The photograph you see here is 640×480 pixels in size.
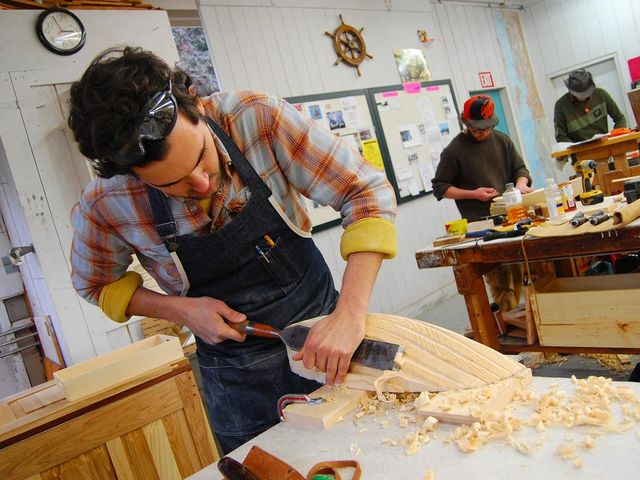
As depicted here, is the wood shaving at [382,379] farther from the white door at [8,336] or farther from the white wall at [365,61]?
the white wall at [365,61]

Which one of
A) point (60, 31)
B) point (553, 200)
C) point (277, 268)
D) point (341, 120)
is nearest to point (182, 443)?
point (277, 268)

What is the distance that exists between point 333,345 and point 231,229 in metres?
0.48

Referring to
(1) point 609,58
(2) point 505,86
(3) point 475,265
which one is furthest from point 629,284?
(1) point 609,58

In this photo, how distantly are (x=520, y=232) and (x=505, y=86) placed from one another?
5951 millimetres

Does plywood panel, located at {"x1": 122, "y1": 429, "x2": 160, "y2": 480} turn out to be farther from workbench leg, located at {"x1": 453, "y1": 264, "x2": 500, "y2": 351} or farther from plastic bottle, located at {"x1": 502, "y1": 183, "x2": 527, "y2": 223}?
plastic bottle, located at {"x1": 502, "y1": 183, "x2": 527, "y2": 223}

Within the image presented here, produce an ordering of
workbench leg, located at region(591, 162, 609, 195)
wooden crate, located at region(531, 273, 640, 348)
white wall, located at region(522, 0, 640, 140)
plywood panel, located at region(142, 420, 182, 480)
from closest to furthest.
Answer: plywood panel, located at region(142, 420, 182, 480) < wooden crate, located at region(531, 273, 640, 348) < workbench leg, located at region(591, 162, 609, 195) < white wall, located at region(522, 0, 640, 140)

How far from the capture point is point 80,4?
305 centimetres

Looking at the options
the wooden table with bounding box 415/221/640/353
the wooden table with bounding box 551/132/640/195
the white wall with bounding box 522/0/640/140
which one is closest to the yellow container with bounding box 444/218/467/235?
the wooden table with bounding box 415/221/640/353

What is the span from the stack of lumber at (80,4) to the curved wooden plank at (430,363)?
2.94 m

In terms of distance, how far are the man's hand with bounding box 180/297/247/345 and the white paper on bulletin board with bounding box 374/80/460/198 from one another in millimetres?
4176

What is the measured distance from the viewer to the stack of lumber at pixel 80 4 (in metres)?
2.89

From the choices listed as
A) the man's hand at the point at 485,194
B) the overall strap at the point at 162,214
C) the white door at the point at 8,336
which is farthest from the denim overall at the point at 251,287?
the man's hand at the point at 485,194

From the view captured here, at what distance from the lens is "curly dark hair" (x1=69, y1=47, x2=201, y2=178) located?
1085 millimetres

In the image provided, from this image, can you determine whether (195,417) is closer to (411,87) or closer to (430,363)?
(430,363)
